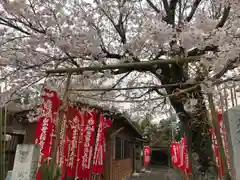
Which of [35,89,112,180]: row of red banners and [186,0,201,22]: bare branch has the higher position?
[186,0,201,22]: bare branch

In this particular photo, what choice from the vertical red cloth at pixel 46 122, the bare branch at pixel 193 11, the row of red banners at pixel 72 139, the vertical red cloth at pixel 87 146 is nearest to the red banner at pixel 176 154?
the row of red banners at pixel 72 139

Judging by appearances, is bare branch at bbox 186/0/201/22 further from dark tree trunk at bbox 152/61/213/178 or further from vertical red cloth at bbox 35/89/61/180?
vertical red cloth at bbox 35/89/61/180

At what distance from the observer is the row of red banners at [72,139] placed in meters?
4.55

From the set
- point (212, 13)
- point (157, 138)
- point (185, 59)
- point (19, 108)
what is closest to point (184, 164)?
point (212, 13)

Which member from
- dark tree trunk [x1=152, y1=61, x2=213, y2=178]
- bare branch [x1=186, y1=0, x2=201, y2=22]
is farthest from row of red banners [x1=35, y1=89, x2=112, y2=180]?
bare branch [x1=186, y1=0, x2=201, y2=22]

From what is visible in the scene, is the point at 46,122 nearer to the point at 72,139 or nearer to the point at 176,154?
the point at 72,139

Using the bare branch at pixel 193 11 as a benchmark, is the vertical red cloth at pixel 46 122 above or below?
below

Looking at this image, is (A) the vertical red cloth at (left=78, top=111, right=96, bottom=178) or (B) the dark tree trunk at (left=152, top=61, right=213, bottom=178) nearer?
(A) the vertical red cloth at (left=78, top=111, right=96, bottom=178)

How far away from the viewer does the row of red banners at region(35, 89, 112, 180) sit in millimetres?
4551

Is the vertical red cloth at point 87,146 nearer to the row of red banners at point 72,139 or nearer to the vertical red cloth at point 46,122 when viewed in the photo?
the row of red banners at point 72,139

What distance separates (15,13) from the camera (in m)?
4.46

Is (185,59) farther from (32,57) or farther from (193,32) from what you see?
(32,57)

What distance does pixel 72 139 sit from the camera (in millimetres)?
5555

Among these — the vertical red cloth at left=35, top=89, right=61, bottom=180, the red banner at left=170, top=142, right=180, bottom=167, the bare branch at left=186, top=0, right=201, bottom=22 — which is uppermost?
the bare branch at left=186, top=0, right=201, bottom=22
